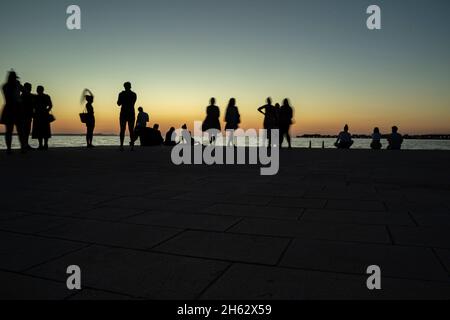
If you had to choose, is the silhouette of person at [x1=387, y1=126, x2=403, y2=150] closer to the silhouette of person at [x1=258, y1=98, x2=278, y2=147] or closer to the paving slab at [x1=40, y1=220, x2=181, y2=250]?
the silhouette of person at [x1=258, y1=98, x2=278, y2=147]

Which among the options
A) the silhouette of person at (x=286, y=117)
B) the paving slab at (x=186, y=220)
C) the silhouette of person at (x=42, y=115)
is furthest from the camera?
the silhouette of person at (x=286, y=117)

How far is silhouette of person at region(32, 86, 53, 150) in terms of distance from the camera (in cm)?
1226

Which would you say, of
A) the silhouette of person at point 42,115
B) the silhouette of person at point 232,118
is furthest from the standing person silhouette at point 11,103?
the silhouette of person at point 232,118

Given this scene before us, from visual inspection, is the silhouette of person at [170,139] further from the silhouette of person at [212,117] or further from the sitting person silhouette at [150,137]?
the silhouette of person at [212,117]

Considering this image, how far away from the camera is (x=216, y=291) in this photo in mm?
1841

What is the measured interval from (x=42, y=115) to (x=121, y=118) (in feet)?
9.73

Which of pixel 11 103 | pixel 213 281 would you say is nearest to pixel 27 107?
pixel 11 103

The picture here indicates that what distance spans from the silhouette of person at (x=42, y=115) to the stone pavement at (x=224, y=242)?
8269 millimetres

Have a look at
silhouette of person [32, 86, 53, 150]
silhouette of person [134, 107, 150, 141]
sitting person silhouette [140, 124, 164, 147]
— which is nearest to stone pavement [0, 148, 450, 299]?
silhouette of person [32, 86, 53, 150]

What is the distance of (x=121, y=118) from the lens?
12.0 metres

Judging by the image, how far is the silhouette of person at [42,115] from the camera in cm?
1226
